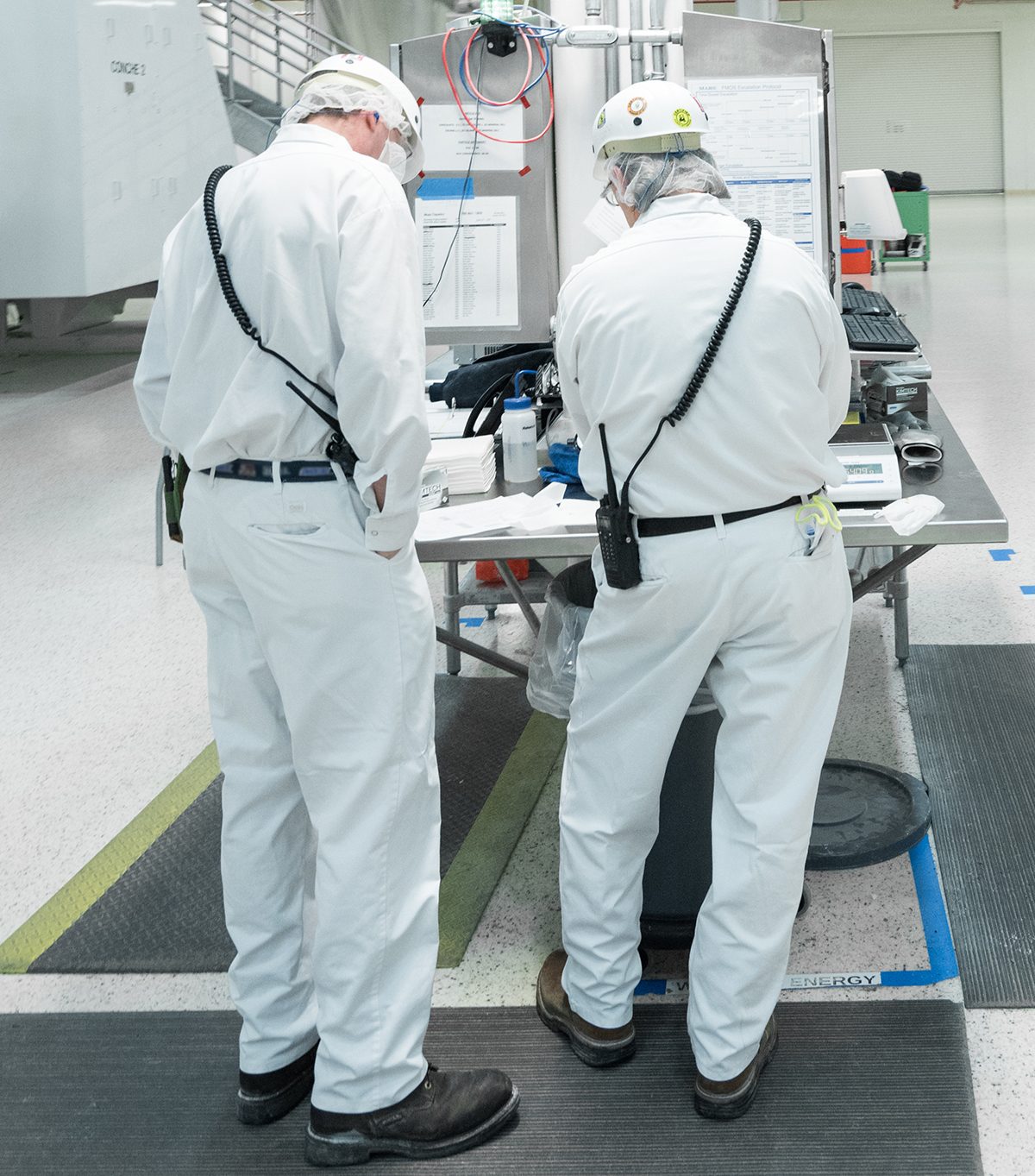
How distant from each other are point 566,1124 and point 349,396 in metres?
1.16

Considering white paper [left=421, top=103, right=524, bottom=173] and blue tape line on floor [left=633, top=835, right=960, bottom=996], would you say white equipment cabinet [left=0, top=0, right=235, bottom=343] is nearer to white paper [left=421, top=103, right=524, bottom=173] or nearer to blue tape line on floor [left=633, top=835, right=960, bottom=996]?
white paper [left=421, top=103, right=524, bottom=173]

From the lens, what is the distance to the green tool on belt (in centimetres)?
201

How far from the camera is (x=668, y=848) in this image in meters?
2.32

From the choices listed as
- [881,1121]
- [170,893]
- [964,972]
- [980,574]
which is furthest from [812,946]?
[980,574]

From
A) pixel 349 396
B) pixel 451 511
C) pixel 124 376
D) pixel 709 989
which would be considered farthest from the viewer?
pixel 124 376

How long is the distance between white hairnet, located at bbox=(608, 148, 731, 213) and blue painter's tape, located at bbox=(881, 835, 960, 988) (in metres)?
1.40

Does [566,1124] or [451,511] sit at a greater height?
[451,511]

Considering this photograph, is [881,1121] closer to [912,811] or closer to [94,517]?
[912,811]

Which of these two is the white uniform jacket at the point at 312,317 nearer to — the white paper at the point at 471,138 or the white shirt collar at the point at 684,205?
the white shirt collar at the point at 684,205

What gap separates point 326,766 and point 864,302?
10.0ft

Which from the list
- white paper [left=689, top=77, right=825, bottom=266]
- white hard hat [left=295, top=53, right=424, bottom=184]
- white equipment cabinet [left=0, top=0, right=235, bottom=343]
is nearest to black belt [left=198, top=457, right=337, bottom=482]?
white hard hat [left=295, top=53, right=424, bottom=184]

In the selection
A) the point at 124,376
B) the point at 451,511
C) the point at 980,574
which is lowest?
the point at 980,574

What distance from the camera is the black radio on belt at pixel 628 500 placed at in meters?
1.72

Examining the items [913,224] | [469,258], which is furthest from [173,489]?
[913,224]
